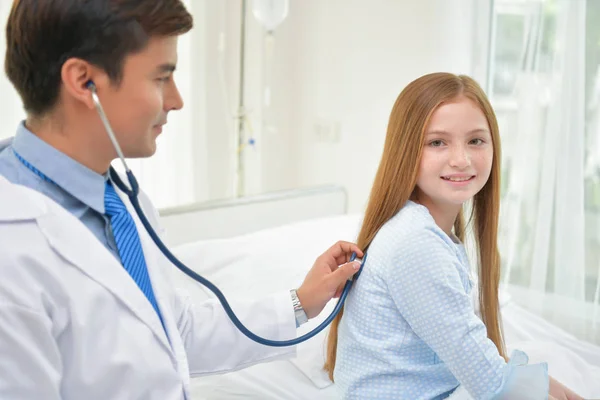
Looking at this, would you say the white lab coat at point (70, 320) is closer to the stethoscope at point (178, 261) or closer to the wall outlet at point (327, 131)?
the stethoscope at point (178, 261)

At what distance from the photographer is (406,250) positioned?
45.2 inches

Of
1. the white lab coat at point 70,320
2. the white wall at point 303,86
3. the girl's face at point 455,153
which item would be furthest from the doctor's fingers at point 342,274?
the white wall at point 303,86

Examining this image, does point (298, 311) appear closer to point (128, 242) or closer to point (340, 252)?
point (340, 252)

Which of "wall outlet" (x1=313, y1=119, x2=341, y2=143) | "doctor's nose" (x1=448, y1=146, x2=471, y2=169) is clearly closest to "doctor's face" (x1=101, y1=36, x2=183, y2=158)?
"doctor's nose" (x1=448, y1=146, x2=471, y2=169)

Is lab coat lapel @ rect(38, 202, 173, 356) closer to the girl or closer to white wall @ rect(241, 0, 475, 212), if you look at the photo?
the girl

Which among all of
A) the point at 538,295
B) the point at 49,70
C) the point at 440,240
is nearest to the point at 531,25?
the point at 538,295

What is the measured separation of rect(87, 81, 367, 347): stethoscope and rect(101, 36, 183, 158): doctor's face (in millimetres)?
24

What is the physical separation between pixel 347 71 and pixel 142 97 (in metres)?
2.12

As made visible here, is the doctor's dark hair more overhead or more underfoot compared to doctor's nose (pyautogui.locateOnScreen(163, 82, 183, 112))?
more overhead

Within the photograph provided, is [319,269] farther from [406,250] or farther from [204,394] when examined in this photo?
[204,394]

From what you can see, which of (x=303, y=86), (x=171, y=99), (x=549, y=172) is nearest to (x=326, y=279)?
(x=171, y=99)

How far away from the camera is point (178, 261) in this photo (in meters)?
1.02

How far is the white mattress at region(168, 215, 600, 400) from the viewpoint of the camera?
153cm

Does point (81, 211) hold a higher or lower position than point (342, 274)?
higher
